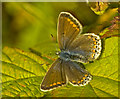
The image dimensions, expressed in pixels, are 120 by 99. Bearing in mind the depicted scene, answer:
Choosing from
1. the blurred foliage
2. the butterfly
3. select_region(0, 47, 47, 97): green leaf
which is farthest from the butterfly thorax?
select_region(0, 47, 47, 97): green leaf

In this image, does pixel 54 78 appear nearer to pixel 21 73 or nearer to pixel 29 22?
pixel 21 73

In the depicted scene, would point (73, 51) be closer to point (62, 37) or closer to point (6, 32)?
point (62, 37)

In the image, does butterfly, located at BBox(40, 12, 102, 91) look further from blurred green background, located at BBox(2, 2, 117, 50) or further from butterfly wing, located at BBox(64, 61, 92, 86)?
blurred green background, located at BBox(2, 2, 117, 50)

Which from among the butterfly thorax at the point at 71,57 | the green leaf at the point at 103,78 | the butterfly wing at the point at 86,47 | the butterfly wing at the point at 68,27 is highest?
the butterfly wing at the point at 68,27

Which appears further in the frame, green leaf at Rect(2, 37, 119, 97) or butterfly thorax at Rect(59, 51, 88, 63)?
butterfly thorax at Rect(59, 51, 88, 63)

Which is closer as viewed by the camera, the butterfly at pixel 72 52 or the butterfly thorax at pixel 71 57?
the butterfly at pixel 72 52

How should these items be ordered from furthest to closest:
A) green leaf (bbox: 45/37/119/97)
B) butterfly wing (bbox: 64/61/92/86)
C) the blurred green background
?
the blurred green background → butterfly wing (bbox: 64/61/92/86) → green leaf (bbox: 45/37/119/97)

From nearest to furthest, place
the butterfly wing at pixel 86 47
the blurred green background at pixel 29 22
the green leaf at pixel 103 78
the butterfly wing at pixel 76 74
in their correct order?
the green leaf at pixel 103 78 → the butterfly wing at pixel 76 74 → the butterfly wing at pixel 86 47 → the blurred green background at pixel 29 22

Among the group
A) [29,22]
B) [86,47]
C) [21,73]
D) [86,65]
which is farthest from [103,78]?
[29,22]

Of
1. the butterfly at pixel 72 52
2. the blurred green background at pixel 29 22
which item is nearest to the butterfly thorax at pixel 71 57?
the butterfly at pixel 72 52

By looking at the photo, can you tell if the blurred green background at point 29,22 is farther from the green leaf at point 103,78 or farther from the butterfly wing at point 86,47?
the green leaf at point 103,78
